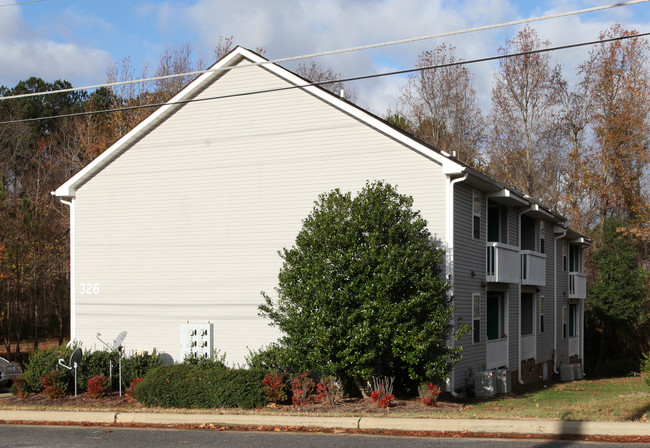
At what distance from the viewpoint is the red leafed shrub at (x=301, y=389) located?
17906 millimetres

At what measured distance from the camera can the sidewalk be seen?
41.8 feet

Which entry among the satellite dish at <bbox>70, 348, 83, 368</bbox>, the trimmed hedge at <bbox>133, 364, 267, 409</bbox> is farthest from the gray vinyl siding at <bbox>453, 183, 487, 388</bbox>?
the satellite dish at <bbox>70, 348, 83, 368</bbox>

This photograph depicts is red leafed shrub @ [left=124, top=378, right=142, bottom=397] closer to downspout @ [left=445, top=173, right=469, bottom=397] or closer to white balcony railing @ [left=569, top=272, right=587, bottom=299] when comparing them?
downspout @ [left=445, top=173, right=469, bottom=397]

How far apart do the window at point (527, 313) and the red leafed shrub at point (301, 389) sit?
532 inches

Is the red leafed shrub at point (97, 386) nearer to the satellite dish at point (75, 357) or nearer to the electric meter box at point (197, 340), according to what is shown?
the satellite dish at point (75, 357)

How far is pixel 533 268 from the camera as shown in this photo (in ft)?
90.2

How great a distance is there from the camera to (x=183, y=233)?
23.5m

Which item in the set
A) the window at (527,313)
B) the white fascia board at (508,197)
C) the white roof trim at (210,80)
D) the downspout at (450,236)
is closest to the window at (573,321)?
the window at (527,313)

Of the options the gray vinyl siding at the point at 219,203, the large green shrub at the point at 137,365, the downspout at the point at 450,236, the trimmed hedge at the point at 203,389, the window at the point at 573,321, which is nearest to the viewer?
the trimmed hedge at the point at 203,389

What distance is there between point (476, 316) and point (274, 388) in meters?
7.85

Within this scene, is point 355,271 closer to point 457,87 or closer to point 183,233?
point 183,233

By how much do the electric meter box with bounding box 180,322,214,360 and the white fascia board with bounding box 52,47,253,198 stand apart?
627cm

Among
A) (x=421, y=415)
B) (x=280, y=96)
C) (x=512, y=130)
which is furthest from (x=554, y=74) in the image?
(x=421, y=415)

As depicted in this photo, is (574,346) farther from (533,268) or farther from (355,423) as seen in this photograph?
(355,423)
